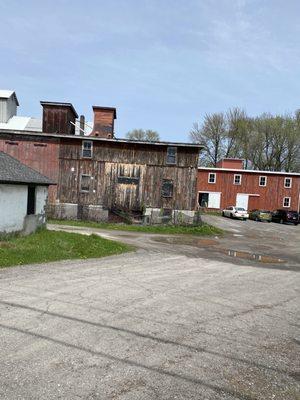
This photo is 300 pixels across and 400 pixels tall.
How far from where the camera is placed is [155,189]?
1262 inches

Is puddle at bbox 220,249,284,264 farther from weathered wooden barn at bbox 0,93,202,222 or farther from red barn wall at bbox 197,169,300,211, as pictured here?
red barn wall at bbox 197,169,300,211

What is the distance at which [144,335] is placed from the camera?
6676mm

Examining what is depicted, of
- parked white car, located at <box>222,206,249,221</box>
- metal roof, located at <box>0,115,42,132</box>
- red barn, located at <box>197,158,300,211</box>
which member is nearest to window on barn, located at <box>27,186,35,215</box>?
metal roof, located at <box>0,115,42,132</box>

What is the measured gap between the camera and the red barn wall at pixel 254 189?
49.0 metres

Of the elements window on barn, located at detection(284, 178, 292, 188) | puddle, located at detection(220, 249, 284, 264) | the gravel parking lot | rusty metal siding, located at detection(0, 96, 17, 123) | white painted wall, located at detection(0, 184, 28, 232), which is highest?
rusty metal siding, located at detection(0, 96, 17, 123)

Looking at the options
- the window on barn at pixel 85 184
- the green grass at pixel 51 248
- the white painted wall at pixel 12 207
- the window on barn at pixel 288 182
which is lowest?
the green grass at pixel 51 248

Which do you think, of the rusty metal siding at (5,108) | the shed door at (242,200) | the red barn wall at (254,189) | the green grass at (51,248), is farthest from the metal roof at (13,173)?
the shed door at (242,200)

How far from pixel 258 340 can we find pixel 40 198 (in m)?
15.7

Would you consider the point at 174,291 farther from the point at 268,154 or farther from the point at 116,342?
the point at 268,154

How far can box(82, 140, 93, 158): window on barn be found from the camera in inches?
1266

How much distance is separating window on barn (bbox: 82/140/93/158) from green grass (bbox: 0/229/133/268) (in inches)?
524

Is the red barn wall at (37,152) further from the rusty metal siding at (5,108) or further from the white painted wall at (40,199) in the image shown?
the rusty metal siding at (5,108)

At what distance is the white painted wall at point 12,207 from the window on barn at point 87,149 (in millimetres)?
14082

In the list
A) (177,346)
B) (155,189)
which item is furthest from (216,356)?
(155,189)
